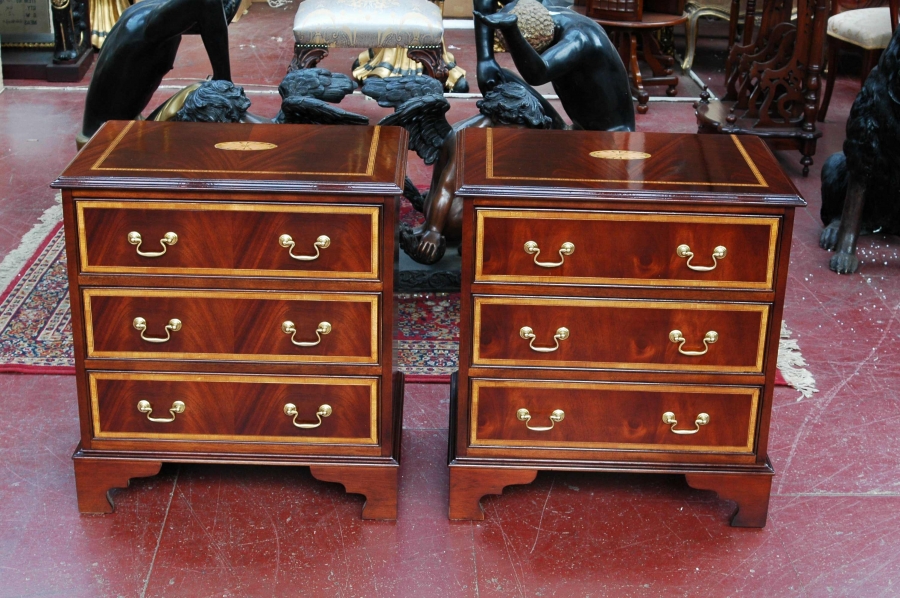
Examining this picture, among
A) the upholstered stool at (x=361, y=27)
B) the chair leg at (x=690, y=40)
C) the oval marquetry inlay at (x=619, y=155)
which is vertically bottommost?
the chair leg at (x=690, y=40)

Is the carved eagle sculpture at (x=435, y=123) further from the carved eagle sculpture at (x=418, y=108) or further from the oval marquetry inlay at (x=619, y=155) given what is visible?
the oval marquetry inlay at (x=619, y=155)

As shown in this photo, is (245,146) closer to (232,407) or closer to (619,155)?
(232,407)

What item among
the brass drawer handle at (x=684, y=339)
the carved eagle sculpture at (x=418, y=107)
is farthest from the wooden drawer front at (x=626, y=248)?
the carved eagle sculpture at (x=418, y=107)

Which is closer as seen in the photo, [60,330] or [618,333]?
[618,333]

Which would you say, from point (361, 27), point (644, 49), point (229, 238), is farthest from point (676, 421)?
point (644, 49)

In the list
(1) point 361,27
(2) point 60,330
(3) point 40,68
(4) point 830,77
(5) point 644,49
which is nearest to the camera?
(2) point 60,330

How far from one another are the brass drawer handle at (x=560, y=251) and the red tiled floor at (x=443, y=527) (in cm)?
62

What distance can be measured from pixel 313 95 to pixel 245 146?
2.83 ft

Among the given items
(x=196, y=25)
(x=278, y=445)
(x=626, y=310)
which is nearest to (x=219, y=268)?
(x=278, y=445)

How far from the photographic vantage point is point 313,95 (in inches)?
128

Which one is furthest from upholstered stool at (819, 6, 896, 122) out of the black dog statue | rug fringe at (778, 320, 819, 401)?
rug fringe at (778, 320, 819, 401)

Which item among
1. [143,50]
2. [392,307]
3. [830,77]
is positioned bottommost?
[830,77]

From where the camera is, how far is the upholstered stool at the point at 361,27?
532 cm

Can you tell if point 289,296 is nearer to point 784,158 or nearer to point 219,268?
point 219,268
